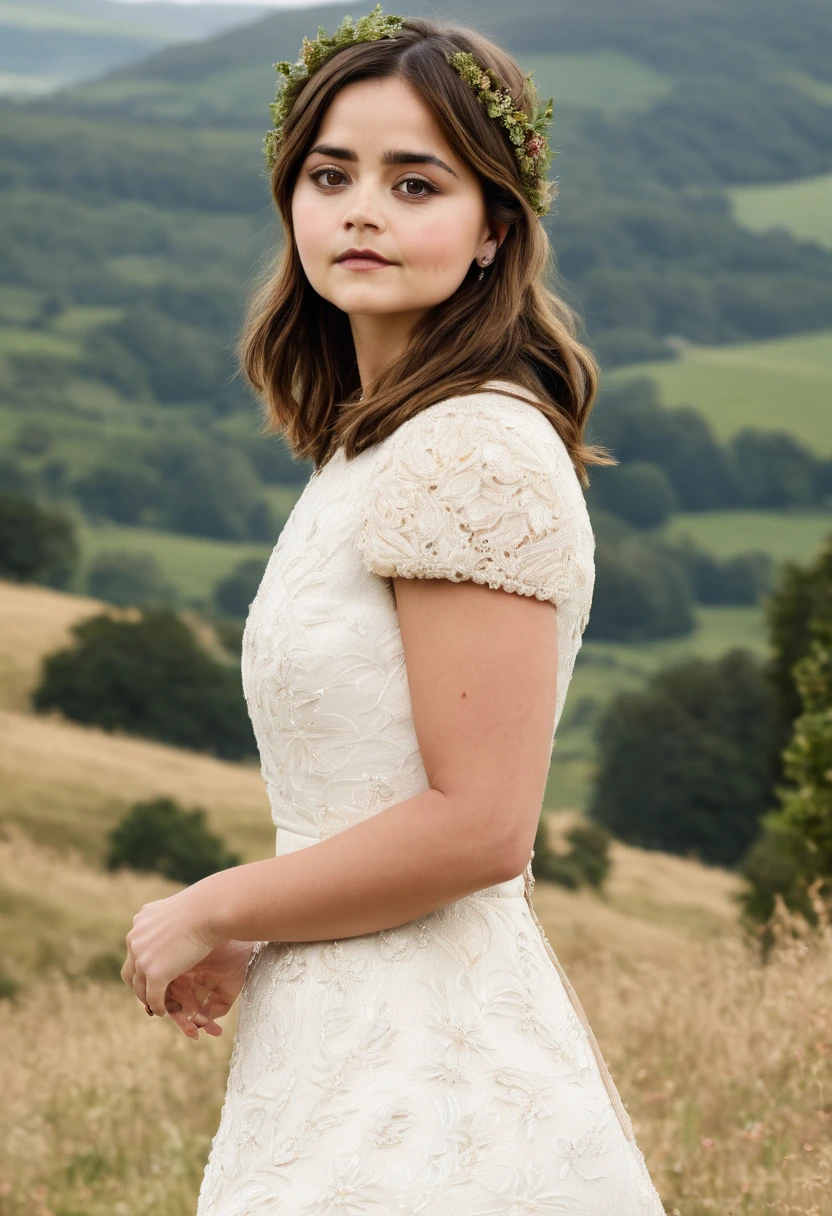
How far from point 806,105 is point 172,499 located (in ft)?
346

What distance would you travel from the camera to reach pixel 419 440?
1.90 metres

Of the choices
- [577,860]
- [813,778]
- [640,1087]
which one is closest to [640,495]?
[577,860]

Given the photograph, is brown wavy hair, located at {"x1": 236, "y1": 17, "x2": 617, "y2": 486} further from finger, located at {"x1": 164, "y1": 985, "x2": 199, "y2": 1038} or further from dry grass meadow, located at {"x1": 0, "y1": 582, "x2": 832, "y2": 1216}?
dry grass meadow, located at {"x1": 0, "y1": 582, "x2": 832, "y2": 1216}

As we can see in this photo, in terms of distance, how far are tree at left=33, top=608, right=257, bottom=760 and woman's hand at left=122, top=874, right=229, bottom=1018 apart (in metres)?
48.9

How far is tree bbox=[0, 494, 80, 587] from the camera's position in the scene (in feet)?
237

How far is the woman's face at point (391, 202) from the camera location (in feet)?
6.81

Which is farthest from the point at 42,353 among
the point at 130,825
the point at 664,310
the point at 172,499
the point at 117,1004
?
the point at 117,1004

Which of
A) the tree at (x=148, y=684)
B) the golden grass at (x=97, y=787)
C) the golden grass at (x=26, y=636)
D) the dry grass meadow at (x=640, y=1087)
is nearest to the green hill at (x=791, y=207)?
the tree at (x=148, y=684)

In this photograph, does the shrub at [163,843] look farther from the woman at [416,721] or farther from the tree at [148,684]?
the woman at [416,721]

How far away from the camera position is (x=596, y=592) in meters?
116

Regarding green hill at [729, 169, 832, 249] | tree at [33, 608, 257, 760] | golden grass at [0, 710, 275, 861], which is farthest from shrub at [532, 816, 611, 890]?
green hill at [729, 169, 832, 249]

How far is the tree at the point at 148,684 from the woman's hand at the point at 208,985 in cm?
4877

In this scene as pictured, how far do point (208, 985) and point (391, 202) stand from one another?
1163 millimetres

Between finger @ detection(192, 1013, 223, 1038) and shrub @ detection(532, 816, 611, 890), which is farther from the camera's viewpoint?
shrub @ detection(532, 816, 611, 890)
